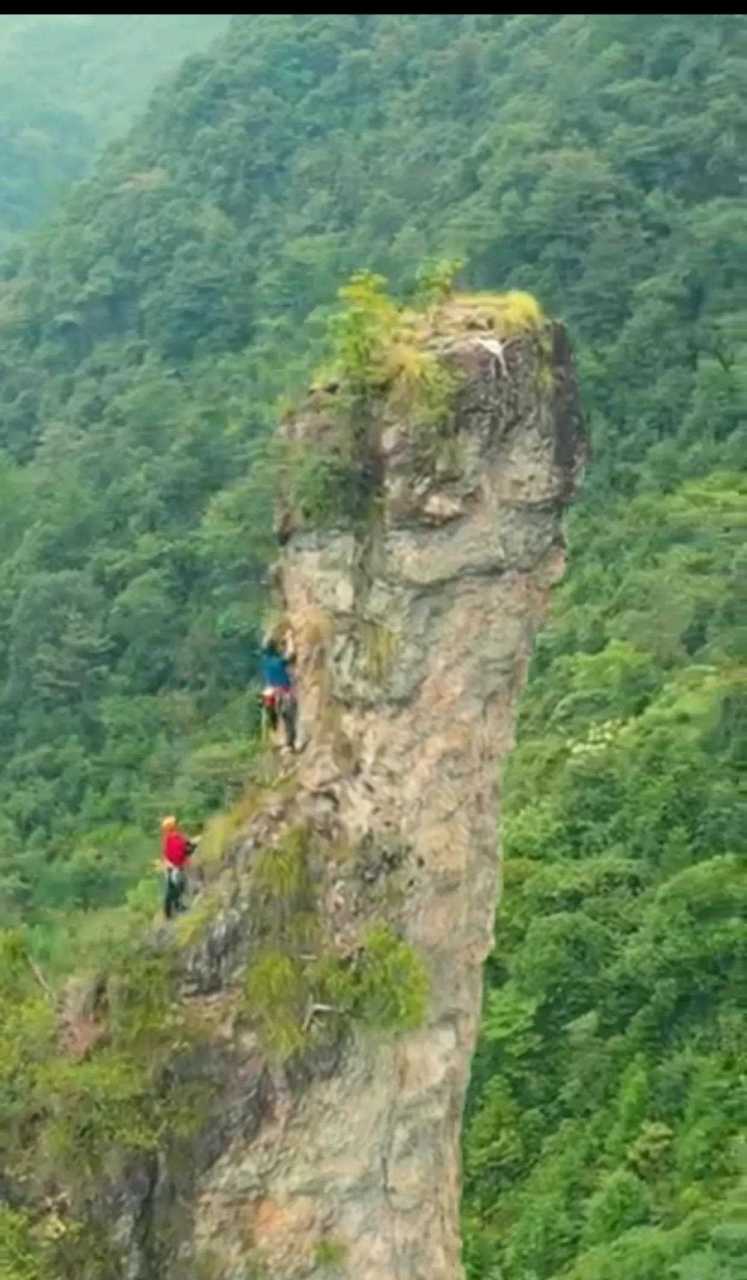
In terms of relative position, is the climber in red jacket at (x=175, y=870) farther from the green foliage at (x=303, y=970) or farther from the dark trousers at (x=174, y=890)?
the green foliage at (x=303, y=970)

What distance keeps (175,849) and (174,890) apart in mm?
185

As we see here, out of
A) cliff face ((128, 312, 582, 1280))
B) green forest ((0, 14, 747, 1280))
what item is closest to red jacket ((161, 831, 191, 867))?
cliff face ((128, 312, 582, 1280))

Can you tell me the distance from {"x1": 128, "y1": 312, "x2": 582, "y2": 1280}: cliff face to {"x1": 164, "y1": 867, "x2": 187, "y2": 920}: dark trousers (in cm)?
30

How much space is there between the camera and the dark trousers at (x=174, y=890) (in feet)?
27.6

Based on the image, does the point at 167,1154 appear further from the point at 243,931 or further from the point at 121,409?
the point at 121,409

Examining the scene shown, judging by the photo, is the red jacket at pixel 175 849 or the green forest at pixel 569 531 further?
the green forest at pixel 569 531

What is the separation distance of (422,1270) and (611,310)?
826 inches

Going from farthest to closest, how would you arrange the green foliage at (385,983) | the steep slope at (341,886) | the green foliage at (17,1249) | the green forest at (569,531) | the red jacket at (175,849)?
1. the green forest at (569,531)
2. the red jacket at (175,849)
3. the green foliage at (385,983)
4. the steep slope at (341,886)
5. the green foliage at (17,1249)

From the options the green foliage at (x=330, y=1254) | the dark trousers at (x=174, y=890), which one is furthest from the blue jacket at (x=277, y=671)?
the green foliage at (x=330, y=1254)

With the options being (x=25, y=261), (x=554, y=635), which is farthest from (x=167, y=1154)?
(x=25, y=261)

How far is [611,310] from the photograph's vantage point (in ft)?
92.6

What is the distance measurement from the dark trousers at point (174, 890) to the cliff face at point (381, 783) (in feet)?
0.98

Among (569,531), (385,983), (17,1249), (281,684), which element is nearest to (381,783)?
(281,684)

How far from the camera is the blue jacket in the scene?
8461 mm
